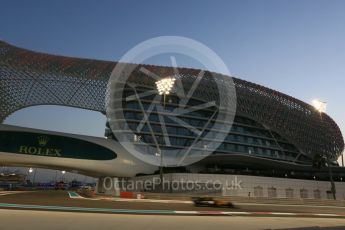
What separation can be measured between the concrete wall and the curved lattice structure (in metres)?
16.5

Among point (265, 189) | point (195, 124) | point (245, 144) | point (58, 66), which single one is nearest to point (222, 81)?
point (195, 124)

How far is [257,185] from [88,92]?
50.1 meters

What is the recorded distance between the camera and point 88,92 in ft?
299

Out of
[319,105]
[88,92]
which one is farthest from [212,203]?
[88,92]

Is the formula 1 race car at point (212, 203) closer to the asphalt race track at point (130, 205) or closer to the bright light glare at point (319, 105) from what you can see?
the asphalt race track at point (130, 205)

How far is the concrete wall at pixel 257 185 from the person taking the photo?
6494cm

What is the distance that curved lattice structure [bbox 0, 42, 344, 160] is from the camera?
8006cm

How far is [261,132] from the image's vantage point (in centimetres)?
10631

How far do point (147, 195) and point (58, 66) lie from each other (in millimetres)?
47625

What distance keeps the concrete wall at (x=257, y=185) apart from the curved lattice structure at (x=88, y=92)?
16504 mm

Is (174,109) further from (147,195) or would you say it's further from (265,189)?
(147,195)

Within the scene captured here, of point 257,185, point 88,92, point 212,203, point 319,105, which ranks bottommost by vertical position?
point 212,203

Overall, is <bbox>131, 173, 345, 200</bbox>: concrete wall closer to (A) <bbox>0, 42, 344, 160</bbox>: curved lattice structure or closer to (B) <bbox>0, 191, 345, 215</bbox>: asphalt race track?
(A) <bbox>0, 42, 344, 160</bbox>: curved lattice structure
